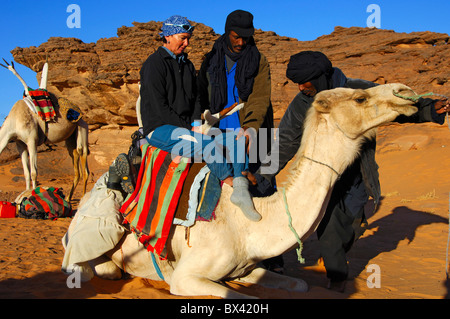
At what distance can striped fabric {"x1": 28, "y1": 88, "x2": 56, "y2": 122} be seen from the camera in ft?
34.7

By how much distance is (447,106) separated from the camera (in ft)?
10.9

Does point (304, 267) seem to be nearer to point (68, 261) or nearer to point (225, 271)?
point (225, 271)

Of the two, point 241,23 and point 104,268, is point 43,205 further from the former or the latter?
point 241,23

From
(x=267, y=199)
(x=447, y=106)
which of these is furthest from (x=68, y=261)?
(x=447, y=106)

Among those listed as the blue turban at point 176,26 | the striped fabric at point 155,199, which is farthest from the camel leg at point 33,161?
the blue turban at point 176,26

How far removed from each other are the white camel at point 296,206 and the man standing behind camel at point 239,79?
979mm

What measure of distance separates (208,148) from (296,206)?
2.68ft

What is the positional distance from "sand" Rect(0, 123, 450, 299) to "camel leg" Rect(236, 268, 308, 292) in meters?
0.08

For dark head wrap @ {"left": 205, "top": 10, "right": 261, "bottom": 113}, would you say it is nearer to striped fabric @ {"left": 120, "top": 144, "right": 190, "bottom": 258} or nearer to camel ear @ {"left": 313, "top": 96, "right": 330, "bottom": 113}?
striped fabric @ {"left": 120, "top": 144, "right": 190, "bottom": 258}

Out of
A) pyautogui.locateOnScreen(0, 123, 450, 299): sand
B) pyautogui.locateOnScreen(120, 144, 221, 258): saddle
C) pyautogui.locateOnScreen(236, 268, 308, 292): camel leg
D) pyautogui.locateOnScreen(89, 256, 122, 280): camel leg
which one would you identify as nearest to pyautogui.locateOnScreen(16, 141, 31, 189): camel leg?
pyautogui.locateOnScreen(0, 123, 450, 299): sand

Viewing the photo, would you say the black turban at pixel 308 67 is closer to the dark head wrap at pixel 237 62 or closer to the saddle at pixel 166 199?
the dark head wrap at pixel 237 62

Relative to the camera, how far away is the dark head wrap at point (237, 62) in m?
4.08

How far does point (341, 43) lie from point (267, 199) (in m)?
21.0

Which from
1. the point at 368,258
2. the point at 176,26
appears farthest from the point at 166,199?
the point at 368,258
